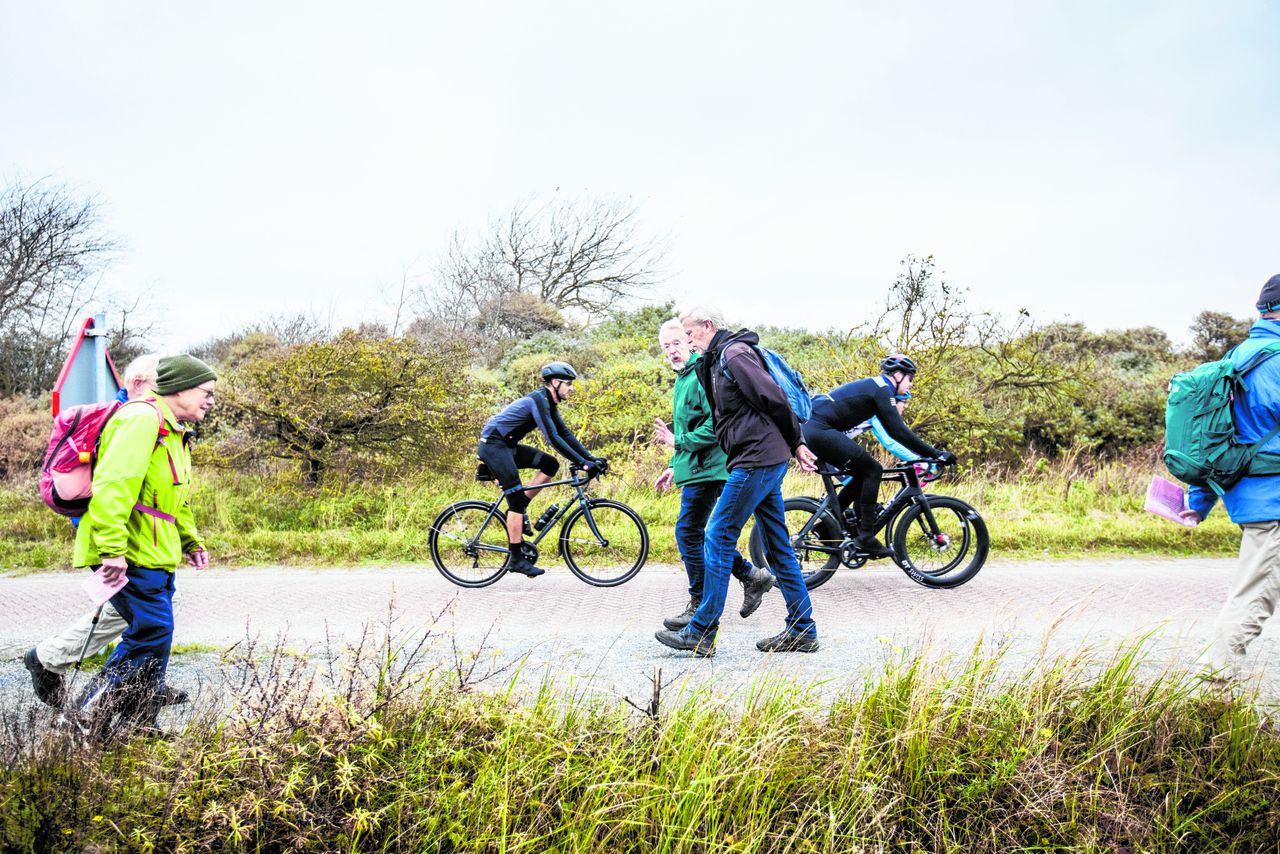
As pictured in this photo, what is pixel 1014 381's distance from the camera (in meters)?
14.5

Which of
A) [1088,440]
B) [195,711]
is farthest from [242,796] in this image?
→ [1088,440]

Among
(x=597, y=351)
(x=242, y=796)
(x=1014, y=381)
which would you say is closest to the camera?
(x=242, y=796)

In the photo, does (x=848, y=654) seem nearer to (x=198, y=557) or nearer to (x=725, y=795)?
(x=725, y=795)

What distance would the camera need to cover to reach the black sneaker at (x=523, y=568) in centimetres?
779

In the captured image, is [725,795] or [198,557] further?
[198,557]

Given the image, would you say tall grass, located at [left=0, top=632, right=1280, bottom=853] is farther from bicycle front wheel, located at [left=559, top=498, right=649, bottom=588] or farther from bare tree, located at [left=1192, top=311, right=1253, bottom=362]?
bare tree, located at [left=1192, top=311, right=1253, bottom=362]

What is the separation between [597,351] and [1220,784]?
1767cm

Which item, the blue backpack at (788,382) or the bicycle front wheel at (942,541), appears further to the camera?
the bicycle front wheel at (942,541)

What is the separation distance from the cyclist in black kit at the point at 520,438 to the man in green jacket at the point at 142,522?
3744mm

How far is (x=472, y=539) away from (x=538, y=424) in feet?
4.21

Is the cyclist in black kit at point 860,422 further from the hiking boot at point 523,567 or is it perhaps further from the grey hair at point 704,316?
the hiking boot at point 523,567

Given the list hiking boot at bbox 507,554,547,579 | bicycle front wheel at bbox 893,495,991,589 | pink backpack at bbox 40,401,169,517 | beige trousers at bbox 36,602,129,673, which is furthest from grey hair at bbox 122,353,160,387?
bicycle front wheel at bbox 893,495,991,589

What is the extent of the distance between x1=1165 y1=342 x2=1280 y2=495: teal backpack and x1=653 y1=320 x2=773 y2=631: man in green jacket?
2.65 metres

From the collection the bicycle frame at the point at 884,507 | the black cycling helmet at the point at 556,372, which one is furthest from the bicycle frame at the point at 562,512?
the bicycle frame at the point at 884,507
